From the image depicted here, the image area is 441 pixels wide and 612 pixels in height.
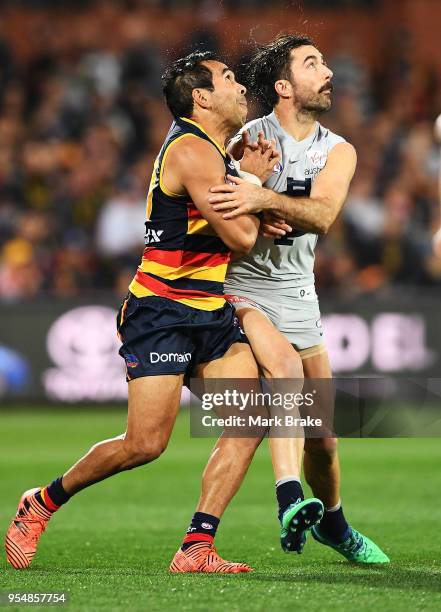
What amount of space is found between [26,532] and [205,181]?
6.66 ft

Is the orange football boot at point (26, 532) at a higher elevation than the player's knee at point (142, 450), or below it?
below

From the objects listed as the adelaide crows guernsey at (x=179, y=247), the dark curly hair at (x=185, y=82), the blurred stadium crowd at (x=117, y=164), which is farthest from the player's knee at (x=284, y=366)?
the blurred stadium crowd at (x=117, y=164)

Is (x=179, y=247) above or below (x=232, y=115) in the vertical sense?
below

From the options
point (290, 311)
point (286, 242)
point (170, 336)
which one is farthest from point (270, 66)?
point (170, 336)

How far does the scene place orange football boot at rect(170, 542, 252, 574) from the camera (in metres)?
6.12

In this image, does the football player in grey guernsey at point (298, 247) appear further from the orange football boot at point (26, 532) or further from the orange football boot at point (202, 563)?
the orange football boot at point (26, 532)

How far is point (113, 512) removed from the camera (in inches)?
346

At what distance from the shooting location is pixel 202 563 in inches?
241

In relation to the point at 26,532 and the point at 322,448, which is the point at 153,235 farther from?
the point at 26,532

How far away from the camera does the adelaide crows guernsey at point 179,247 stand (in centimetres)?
628

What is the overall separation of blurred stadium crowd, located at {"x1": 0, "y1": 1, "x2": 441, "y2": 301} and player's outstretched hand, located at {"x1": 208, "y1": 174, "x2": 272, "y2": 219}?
354 inches

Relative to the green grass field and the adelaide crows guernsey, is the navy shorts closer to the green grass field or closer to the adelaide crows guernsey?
the adelaide crows guernsey

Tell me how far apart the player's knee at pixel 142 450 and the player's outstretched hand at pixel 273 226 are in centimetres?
117

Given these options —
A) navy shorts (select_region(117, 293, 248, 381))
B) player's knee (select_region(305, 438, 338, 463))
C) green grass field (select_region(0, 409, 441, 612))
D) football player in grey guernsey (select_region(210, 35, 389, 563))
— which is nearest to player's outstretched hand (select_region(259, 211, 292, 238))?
football player in grey guernsey (select_region(210, 35, 389, 563))
